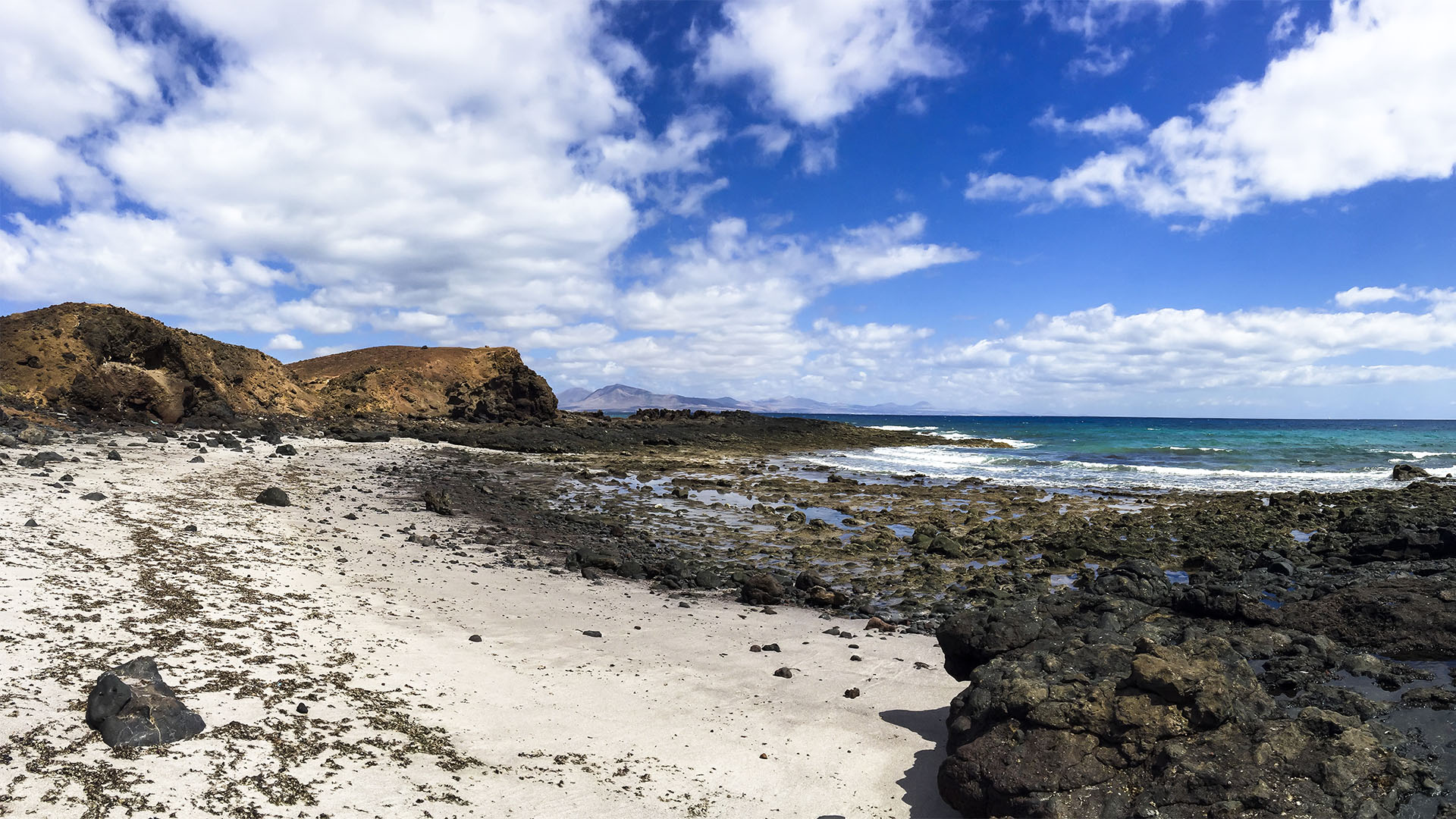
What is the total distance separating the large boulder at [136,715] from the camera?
457 cm

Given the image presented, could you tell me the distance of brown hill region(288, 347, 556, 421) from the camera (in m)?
52.8

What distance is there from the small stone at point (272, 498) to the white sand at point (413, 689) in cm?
278

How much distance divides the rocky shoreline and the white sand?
3.16 feet

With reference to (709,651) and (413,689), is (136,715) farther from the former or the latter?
(709,651)

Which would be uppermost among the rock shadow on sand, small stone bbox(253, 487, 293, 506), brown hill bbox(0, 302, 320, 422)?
brown hill bbox(0, 302, 320, 422)

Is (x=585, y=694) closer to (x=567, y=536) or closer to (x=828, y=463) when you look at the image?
(x=567, y=536)

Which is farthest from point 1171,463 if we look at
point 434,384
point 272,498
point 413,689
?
point 434,384

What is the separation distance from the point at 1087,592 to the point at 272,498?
15.1 meters

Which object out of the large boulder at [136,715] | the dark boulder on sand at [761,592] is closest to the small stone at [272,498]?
the dark boulder on sand at [761,592]

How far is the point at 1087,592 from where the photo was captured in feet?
31.2

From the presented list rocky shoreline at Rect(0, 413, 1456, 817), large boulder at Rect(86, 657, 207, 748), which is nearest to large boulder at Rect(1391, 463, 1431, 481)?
rocky shoreline at Rect(0, 413, 1456, 817)

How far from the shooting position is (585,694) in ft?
22.7

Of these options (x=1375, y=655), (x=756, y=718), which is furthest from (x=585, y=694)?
(x=1375, y=655)

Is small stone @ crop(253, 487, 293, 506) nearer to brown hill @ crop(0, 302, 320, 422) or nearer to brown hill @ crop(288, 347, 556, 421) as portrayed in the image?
brown hill @ crop(0, 302, 320, 422)
